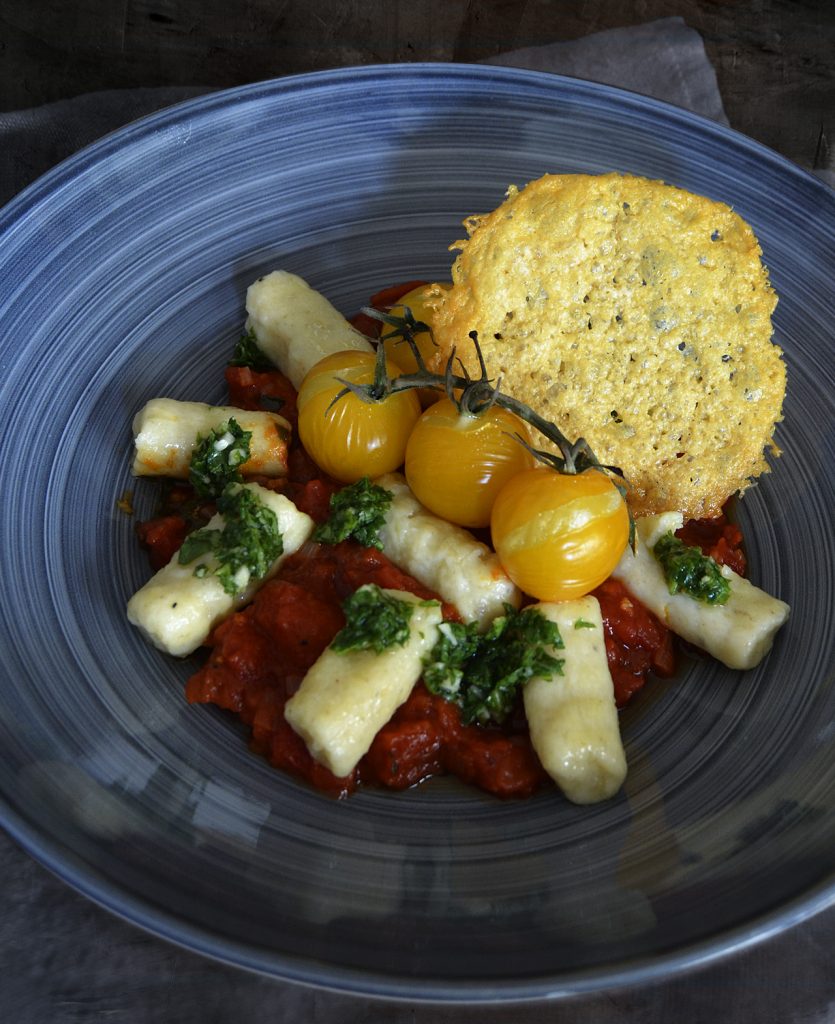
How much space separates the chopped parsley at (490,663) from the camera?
95.6 inches

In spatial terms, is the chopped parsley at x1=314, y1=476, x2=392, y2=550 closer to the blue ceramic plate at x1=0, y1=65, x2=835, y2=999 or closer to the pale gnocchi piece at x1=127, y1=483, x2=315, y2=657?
the pale gnocchi piece at x1=127, y1=483, x2=315, y2=657

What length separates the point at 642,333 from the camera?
2777 millimetres

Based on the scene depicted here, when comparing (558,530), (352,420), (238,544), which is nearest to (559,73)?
(352,420)

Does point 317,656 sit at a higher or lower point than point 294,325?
lower

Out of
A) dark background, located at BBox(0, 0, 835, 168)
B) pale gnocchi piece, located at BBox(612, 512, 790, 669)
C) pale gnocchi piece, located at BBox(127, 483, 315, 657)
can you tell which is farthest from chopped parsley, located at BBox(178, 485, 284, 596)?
dark background, located at BBox(0, 0, 835, 168)

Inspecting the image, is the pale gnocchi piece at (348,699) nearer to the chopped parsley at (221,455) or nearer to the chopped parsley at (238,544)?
the chopped parsley at (238,544)

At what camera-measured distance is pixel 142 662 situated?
249 cm

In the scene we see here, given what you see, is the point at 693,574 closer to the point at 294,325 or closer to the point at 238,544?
the point at 238,544

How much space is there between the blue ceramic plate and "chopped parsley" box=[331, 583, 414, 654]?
35 cm

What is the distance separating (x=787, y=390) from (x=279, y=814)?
76.2 inches

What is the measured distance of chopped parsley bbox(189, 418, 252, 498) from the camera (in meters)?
2.72

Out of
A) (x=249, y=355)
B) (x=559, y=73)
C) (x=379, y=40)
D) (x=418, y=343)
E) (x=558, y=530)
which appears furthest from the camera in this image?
(x=379, y=40)

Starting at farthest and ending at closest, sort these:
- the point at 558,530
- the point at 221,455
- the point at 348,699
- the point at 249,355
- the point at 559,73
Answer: the point at 559,73
the point at 249,355
the point at 221,455
the point at 558,530
the point at 348,699

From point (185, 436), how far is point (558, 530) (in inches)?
41.4
